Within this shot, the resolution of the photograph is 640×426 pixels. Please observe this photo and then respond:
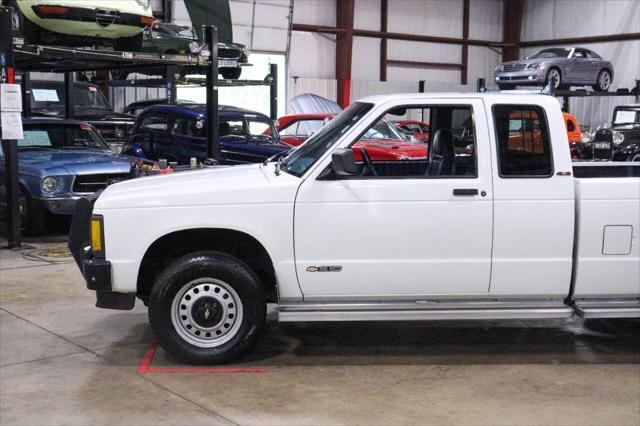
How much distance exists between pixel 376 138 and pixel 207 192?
851 cm

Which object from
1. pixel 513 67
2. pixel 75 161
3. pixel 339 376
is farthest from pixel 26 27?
pixel 513 67

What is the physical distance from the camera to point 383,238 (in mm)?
5414

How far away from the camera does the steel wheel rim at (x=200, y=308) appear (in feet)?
18.0

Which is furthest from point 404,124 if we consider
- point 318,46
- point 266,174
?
point 266,174

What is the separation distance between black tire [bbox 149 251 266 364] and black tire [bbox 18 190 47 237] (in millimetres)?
5789

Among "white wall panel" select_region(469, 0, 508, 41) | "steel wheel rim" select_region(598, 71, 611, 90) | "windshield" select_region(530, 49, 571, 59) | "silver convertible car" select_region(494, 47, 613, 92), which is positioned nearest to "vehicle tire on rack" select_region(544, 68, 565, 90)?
"silver convertible car" select_region(494, 47, 613, 92)

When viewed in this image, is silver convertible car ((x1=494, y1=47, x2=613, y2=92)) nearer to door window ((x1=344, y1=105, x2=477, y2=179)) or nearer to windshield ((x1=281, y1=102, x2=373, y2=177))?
door window ((x1=344, y1=105, x2=477, y2=179))

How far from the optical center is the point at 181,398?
4938 millimetres

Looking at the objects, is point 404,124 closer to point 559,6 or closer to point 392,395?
point 559,6

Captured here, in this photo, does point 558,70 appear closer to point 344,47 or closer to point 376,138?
point 344,47

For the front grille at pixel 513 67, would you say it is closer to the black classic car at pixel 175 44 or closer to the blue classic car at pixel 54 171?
the black classic car at pixel 175 44

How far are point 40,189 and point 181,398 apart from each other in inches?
250

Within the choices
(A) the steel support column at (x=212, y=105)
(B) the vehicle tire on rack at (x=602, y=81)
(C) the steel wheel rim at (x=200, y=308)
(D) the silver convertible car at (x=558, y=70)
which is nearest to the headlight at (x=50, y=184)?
(A) the steel support column at (x=212, y=105)

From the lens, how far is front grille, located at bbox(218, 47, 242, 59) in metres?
16.9
